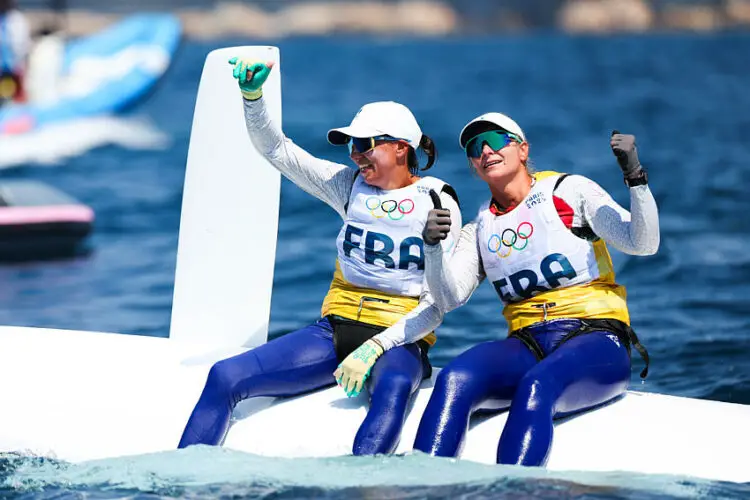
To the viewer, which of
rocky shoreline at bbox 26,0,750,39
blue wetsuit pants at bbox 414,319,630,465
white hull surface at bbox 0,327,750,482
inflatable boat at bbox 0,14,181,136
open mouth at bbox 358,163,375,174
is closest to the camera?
blue wetsuit pants at bbox 414,319,630,465

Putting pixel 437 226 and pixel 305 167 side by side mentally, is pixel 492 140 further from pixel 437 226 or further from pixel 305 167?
pixel 305 167

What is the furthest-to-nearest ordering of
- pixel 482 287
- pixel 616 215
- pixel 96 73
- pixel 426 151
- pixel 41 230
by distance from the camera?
1. pixel 96 73
2. pixel 41 230
3. pixel 482 287
4. pixel 426 151
5. pixel 616 215

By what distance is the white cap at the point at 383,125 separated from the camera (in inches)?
155

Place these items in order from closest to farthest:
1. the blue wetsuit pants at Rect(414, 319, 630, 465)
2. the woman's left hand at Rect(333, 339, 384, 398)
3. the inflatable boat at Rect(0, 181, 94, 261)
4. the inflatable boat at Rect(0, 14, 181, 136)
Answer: the blue wetsuit pants at Rect(414, 319, 630, 465) < the woman's left hand at Rect(333, 339, 384, 398) < the inflatable boat at Rect(0, 181, 94, 261) < the inflatable boat at Rect(0, 14, 181, 136)

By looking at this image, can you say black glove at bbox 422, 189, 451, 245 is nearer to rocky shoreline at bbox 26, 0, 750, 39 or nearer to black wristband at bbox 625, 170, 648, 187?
black wristband at bbox 625, 170, 648, 187

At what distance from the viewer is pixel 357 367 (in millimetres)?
3811

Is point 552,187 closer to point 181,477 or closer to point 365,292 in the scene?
point 365,292

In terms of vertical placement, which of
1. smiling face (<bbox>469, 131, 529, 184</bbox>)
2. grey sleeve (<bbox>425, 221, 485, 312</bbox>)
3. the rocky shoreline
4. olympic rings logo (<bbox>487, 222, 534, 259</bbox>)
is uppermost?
the rocky shoreline

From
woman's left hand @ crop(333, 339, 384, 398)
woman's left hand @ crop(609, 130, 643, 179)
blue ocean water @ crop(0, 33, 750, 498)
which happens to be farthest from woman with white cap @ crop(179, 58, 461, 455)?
woman's left hand @ crop(609, 130, 643, 179)

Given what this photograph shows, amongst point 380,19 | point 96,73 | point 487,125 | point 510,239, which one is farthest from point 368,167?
point 380,19

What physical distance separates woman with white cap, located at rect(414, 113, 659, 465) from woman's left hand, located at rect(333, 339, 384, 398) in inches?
9.5

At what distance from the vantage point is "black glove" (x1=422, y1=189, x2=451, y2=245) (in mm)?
3645

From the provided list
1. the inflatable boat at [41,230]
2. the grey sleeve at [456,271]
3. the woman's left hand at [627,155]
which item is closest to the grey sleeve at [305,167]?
the grey sleeve at [456,271]

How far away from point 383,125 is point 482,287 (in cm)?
431
